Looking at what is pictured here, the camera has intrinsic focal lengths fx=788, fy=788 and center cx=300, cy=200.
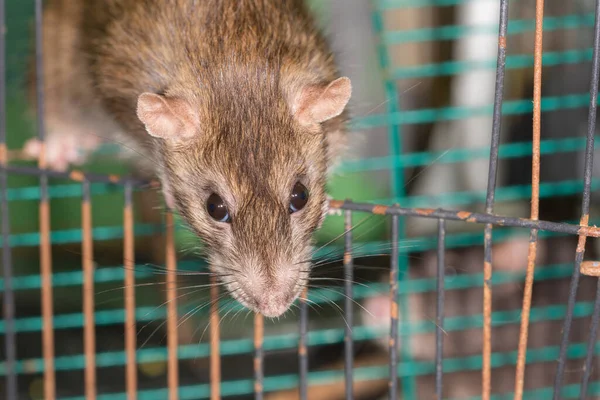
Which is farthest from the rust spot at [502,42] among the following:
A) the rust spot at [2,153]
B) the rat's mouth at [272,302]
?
the rust spot at [2,153]

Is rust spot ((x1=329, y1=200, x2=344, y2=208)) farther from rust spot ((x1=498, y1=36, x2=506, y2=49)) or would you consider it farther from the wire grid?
rust spot ((x1=498, y1=36, x2=506, y2=49))

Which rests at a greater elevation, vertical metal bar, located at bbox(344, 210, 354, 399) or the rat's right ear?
the rat's right ear

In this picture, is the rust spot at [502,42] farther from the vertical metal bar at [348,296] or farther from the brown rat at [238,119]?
the vertical metal bar at [348,296]

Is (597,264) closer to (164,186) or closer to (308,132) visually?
(308,132)

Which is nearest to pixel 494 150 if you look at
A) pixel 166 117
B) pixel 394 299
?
pixel 394 299

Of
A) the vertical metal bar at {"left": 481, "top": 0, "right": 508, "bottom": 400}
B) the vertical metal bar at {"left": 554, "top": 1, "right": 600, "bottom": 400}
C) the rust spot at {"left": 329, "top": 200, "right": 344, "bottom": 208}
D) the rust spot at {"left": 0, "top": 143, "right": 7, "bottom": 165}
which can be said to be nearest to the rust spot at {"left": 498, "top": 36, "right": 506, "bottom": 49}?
the vertical metal bar at {"left": 481, "top": 0, "right": 508, "bottom": 400}

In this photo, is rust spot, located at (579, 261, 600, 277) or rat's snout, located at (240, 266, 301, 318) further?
rat's snout, located at (240, 266, 301, 318)

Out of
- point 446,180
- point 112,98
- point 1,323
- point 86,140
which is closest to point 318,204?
point 112,98

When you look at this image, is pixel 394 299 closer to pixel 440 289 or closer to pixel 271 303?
pixel 440 289
